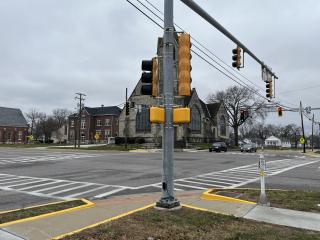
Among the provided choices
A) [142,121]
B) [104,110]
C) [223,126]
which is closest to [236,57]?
[142,121]

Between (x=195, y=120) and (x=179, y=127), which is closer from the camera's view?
(x=179, y=127)

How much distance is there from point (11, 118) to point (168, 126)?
121 m

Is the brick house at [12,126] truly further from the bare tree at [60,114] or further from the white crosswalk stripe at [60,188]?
the white crosswalk stripe at [60,188]

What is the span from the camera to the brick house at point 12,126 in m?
116

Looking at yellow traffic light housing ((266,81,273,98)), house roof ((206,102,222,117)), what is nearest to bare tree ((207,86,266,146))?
house roof ((206,102,222,117))

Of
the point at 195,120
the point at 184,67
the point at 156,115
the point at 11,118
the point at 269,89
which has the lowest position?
the point at 156,115

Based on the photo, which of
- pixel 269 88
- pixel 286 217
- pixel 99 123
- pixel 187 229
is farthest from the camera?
pixel 99 123

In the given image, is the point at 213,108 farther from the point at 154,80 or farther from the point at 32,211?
the point at 32,211

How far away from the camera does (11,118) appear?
11988 cm

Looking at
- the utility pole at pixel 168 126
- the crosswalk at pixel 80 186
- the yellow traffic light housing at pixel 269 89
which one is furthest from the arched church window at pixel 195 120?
the utility pole at pixel 168 126

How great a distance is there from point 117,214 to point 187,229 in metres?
2.04

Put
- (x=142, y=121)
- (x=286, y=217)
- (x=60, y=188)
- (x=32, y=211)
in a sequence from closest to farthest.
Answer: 1. (x=286, y=217)
2. (x=32, y=211)
3. (x=60, y=188)
4. (x=142, y=121)

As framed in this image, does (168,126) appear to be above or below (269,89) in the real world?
below

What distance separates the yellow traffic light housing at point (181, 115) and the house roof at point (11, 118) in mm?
117484
